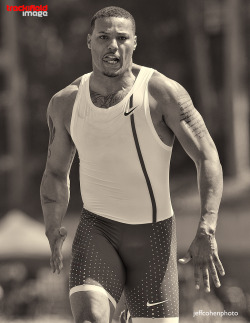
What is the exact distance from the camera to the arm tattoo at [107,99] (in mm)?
5141

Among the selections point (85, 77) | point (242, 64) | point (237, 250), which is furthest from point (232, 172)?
point (85, 77)

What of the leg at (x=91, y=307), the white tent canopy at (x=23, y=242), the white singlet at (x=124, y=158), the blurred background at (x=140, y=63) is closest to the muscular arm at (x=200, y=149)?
the white singlet at (x=124, y=158)

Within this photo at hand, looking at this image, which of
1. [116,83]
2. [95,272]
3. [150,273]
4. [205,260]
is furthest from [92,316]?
[116,83]

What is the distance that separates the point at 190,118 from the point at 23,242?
7438 mm

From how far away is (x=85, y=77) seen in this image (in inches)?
212

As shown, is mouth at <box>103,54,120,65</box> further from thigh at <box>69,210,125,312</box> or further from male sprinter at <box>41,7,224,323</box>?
thigh at <box>69,210,125,312</box>

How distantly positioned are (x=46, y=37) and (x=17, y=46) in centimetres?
75

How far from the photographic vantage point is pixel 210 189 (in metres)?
4.87

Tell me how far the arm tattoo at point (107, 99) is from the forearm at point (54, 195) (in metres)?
0.55

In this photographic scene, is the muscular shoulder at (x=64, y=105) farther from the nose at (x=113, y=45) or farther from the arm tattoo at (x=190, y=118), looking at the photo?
the arm tattoo at (x=190, y=118)

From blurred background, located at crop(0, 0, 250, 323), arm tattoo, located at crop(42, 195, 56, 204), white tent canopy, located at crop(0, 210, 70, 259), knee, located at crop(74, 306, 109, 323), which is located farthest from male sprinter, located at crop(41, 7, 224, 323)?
blurred background, located at crop(0, 0, 250, 323)

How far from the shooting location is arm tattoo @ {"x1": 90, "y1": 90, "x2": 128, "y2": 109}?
16.9 feet

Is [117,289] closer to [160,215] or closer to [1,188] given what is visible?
[160,215]

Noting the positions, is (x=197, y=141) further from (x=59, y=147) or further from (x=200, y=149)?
(x=59, y=147)
